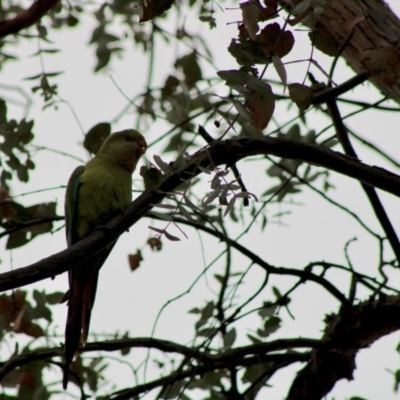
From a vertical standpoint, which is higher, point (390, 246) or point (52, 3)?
point (52, 3)

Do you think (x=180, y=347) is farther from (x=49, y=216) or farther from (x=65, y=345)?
(x=49, y=216)

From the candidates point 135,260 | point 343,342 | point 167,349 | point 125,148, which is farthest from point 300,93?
point 125,148

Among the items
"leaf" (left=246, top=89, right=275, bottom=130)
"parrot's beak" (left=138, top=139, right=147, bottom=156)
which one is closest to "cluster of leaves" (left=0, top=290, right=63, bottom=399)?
"parrot's beak" (left=138, top=139, right=147, bottom=156)

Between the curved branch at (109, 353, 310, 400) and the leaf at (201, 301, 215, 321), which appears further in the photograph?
the leaf at (201, 301, 215, 321)

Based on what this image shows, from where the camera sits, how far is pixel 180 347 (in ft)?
8.81

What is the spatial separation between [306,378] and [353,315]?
1.11 feet

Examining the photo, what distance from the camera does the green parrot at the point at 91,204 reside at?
2928 mm

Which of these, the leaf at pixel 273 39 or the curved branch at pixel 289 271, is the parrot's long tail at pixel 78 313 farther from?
the leaf at pixel 273 39

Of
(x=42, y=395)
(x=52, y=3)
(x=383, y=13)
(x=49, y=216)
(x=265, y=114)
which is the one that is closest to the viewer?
(x=265, y=114)

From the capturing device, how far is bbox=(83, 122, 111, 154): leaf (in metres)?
2.86

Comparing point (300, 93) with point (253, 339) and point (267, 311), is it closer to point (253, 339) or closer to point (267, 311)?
point (267, 311)

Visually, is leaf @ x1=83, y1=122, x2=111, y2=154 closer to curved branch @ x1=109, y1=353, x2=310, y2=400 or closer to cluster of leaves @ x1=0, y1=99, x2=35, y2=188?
cluster of leaves @ x1=0, y1=99, x2=35, y2=188

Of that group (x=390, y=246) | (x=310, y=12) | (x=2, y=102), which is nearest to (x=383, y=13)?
(x=390, y=246)

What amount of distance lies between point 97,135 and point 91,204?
0.37 metres
